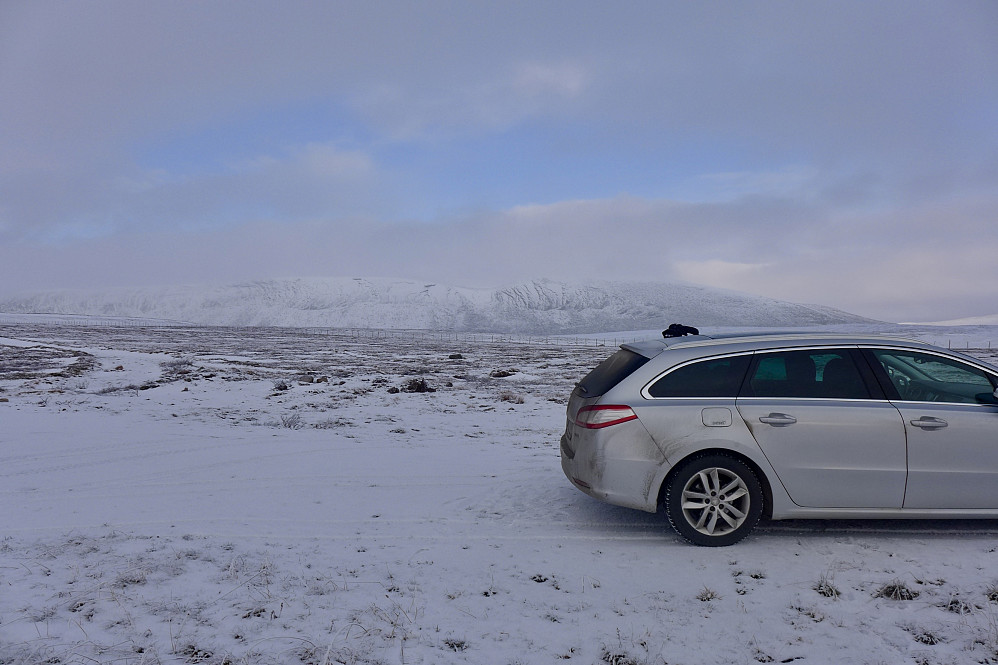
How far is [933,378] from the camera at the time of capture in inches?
215

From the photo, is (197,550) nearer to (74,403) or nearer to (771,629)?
(771,629)

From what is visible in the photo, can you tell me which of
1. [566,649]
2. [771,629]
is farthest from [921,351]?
[566,649]

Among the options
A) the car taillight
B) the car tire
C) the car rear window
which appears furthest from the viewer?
the car rear window

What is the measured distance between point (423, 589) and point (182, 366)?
81.7 feet

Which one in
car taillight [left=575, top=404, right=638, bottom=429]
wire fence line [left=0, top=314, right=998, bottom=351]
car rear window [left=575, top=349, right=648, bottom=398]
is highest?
car rear window [left=575, top=349, right=648, bottom=398]

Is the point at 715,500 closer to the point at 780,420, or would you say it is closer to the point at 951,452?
the point at 780,420

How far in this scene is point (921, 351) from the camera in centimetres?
547

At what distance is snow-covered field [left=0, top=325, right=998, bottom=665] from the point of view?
3588 mm

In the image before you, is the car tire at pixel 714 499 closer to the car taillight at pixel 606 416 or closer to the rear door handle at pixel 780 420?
the rear door handle at pixel 780 420

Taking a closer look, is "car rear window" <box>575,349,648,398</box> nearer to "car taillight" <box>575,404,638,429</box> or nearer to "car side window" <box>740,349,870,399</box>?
"car taillight" <box>575,404,638,429</box>

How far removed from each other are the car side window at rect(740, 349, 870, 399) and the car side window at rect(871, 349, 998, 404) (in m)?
0.32

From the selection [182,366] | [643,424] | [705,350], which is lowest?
[182,366]

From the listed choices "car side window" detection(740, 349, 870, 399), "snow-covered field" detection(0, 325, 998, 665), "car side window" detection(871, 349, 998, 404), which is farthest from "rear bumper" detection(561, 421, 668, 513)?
"car side window" detection(871, 349, 998, 404)

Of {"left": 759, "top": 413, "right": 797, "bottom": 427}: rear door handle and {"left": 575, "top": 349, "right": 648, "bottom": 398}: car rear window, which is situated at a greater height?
{"left": 575, "top": 349, "right": 648, "bottom": 398}: car rear window
